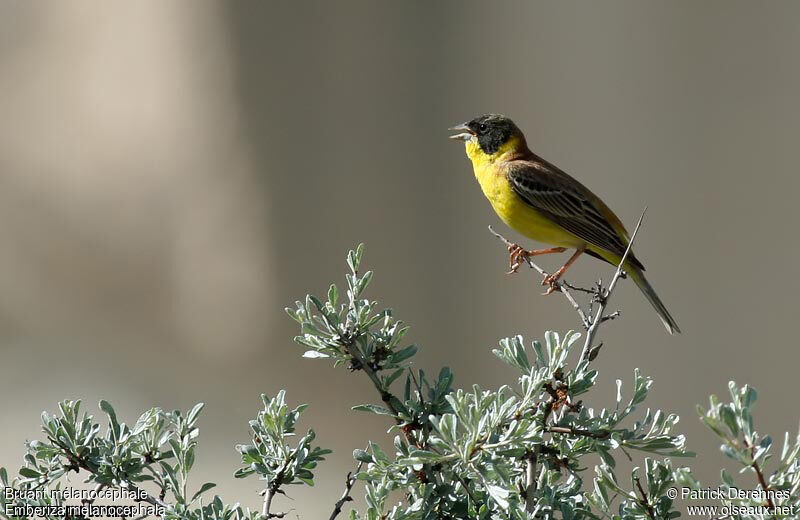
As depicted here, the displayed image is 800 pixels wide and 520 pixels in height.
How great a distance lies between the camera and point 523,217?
329cm

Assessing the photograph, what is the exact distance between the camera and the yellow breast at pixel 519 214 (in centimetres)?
327

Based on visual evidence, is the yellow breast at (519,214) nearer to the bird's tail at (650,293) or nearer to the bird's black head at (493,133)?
the bird's black head at (493,133)

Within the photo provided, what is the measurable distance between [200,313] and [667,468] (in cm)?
389

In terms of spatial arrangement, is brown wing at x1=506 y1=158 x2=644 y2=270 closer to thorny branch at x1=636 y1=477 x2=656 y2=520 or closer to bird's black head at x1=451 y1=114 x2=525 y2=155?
bird's black head at x1=451 y1=114 x2=525 y2=155

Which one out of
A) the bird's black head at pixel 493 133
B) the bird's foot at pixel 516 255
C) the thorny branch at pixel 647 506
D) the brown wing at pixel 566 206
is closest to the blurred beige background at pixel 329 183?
the bird's black head at pixel 493 133

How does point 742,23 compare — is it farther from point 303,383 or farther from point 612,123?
point 303,383

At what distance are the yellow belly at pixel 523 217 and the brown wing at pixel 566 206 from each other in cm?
2

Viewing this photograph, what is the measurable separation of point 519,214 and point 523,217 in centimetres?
2

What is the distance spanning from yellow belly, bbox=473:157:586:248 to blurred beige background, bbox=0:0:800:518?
1865 mm

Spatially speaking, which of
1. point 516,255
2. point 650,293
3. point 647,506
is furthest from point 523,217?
point 647,506

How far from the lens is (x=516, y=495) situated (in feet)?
4.51

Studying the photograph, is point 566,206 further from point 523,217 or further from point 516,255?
point 516,255

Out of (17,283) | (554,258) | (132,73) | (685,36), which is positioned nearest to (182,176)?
(132,73)

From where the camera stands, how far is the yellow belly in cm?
327
